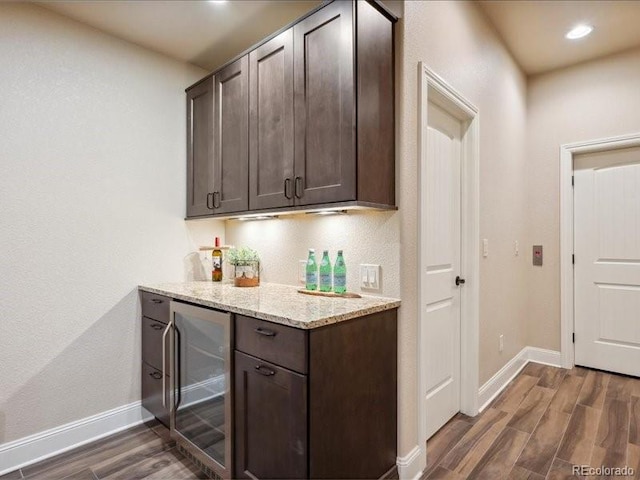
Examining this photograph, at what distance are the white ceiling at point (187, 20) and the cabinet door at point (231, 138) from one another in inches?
10.1

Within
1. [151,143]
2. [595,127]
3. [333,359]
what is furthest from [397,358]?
[595,127]

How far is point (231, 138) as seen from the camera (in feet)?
7.57

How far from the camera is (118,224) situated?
7.83 feet

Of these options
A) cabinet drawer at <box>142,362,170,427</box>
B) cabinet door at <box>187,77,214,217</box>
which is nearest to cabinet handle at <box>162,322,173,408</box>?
cabinet drawer at <box>142,362,170,427</box>

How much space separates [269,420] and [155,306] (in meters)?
1.23

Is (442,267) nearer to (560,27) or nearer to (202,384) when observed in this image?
(202,384)

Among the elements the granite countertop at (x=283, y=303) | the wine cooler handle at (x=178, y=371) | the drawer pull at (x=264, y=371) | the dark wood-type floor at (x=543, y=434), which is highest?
the granite countertop at (x=283, y=303)

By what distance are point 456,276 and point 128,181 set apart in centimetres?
235

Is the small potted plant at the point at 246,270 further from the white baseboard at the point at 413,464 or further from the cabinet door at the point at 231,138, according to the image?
the white baseboard at the point at 413,464

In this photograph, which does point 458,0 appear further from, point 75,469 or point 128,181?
point 75,469

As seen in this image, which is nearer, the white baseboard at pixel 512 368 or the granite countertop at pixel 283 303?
the granite countertop at pixel 283 303

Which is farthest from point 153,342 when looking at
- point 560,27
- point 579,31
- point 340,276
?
point 579,31

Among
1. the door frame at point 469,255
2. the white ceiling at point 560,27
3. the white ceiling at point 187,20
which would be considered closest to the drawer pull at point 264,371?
the door frame at point 469,255

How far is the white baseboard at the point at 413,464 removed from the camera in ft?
5.71
